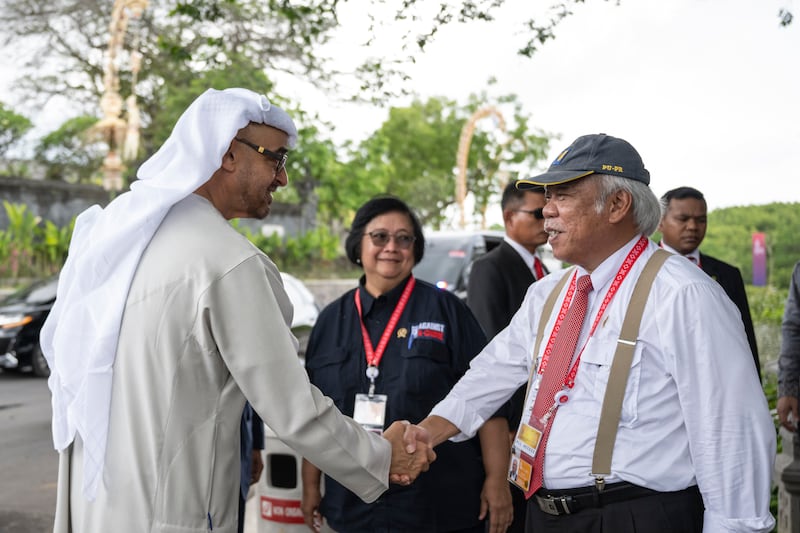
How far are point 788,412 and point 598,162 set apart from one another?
2963 mm

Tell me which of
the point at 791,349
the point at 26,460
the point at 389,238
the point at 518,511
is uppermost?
the point at 389,238

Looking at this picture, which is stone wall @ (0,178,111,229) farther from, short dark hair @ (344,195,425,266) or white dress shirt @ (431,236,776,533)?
white dress shirt @ (431,236,776,533)

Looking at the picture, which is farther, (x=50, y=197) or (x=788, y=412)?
(x=50, y=197)

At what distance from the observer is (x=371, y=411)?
3227 mm

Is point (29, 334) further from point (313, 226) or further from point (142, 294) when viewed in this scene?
point (313, 226)

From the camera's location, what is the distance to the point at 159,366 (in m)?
2.22

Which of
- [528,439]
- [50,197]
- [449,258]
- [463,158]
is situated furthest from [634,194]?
[463,158]

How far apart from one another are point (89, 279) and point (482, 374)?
1.39 meters

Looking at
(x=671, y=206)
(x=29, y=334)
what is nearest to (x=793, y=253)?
(x=671, y=206)

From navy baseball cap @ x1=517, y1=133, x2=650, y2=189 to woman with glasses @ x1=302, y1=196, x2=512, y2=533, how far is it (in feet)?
3.32


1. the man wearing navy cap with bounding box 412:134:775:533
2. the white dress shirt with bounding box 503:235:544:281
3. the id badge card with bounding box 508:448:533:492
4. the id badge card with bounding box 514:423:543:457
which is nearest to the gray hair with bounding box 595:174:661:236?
the man wearing navy cap with bounding box 412:134:775:533

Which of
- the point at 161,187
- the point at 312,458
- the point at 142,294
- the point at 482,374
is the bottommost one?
the point at 312,458

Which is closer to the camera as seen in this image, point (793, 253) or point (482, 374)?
point (482, 374)

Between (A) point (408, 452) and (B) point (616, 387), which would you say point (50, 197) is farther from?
(B) point (616, 387)
